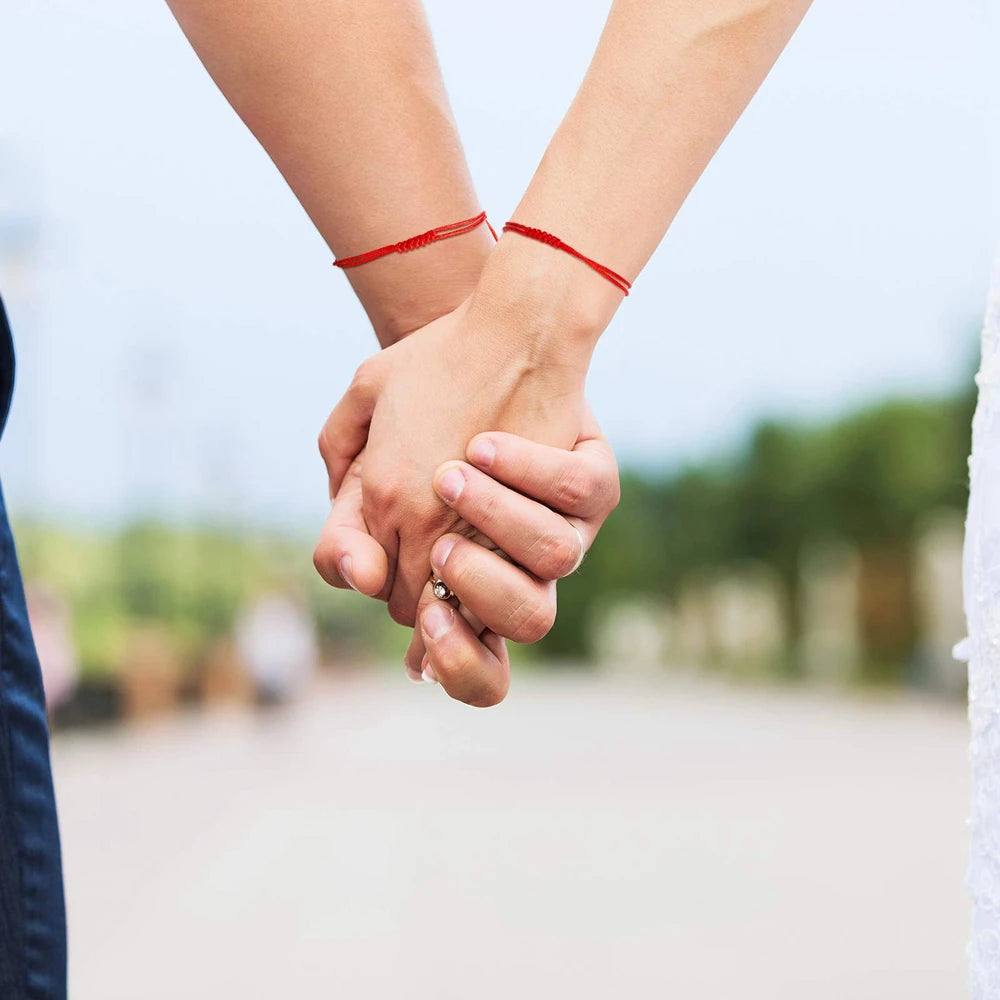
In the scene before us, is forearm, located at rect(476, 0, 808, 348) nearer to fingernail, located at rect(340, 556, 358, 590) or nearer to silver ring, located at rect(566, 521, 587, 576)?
silver ring, located at rect(566, 521, 587, 576)

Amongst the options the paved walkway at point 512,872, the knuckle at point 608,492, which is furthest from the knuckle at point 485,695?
the paved walkway at point 512,872

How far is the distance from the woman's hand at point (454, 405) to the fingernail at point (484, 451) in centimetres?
3

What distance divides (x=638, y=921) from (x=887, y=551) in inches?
822

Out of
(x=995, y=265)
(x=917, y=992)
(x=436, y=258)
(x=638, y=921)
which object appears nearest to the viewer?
(x=995, y=265)

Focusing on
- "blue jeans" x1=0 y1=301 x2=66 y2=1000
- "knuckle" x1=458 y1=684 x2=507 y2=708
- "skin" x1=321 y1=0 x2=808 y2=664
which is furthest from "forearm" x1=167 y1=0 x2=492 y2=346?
"blue jeans" x1=0 y1=301 x2=66 y2=1000

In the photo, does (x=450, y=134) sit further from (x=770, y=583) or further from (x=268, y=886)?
(x=770, y=583)

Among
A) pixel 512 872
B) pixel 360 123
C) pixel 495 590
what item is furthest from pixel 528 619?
pixel 512 872

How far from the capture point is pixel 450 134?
5.31 feet

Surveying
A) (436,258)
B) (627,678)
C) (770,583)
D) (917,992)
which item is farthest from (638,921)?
(627,678)

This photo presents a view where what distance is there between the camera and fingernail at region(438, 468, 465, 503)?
146 cm

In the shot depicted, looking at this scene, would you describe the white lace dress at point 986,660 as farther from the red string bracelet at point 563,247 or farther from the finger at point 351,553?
the finger at point 351,553

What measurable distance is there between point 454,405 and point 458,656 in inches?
10.4

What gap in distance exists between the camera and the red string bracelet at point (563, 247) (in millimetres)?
1446

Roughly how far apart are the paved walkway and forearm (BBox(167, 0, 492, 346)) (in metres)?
3.20
